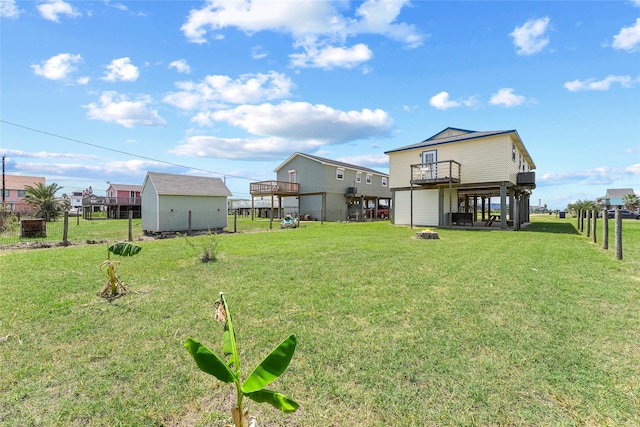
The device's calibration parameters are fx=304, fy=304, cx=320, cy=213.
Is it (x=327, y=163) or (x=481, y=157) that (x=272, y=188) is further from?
(x=481, y=157)

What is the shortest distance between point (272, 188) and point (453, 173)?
1746 centimetres

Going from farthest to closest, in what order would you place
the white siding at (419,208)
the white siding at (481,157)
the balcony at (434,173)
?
the white siding at (419,208) < the balcony at (434,173) < the white siding at (481,157)

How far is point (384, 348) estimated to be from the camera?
10.9 ft

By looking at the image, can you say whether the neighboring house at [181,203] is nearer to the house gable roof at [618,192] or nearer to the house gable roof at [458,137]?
the house gable roof at [458,137]

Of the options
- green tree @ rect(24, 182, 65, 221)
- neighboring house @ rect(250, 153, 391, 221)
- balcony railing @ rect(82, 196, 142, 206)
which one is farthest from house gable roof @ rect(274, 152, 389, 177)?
green tree @ rect(24, 182, 65, 221)

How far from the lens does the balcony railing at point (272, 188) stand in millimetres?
30867

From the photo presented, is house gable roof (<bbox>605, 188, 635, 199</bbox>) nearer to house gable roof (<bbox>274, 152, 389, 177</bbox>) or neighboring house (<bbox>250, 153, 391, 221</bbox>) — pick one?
house gable roof (<bbox>274, 152, 389, 177</bbox>)

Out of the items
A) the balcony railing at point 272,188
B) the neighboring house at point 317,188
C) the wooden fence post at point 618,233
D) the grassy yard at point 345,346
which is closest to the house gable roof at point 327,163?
the neighboring house at point 317,188

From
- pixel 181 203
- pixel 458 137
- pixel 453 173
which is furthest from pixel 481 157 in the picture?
pixel 181 203

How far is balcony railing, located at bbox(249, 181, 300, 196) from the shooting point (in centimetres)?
3087

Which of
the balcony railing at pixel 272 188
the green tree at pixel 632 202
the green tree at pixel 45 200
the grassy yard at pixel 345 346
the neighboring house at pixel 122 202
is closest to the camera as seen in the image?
the grassy yard at pixel 345 346

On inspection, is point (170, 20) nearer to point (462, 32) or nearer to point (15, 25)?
point (15, 25)

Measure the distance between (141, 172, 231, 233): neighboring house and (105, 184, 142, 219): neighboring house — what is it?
24.5m

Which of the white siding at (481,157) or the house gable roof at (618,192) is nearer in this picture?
the white siding at (481,157)
